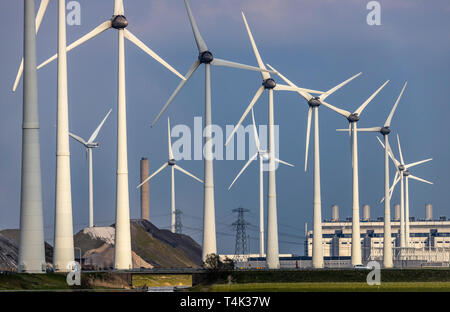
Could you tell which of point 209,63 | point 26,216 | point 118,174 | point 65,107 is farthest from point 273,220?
point 26,216

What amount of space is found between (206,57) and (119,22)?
18.3m

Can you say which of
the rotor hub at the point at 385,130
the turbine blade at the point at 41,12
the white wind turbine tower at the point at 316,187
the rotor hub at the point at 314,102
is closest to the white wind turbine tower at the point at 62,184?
the turbine blade at the point at 41,12

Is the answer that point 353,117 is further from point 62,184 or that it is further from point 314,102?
point 62,184

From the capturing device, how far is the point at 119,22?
126 meters

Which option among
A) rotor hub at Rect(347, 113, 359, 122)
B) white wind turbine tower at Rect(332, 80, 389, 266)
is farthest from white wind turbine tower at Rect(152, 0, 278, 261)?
rotor hub at Rect(347, 113, 359, 122)

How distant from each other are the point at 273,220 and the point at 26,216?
74156mm

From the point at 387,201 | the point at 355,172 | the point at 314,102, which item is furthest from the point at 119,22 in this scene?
the point at 387,201

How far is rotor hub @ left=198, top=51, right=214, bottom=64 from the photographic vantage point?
458 feet

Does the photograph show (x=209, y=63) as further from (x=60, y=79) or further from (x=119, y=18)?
(x=60, y=79)

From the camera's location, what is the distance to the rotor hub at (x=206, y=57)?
458 feet

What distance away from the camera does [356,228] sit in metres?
180

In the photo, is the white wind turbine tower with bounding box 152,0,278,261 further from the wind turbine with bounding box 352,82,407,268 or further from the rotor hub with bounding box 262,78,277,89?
the wind turbine with bounding box 352,82,407,268
